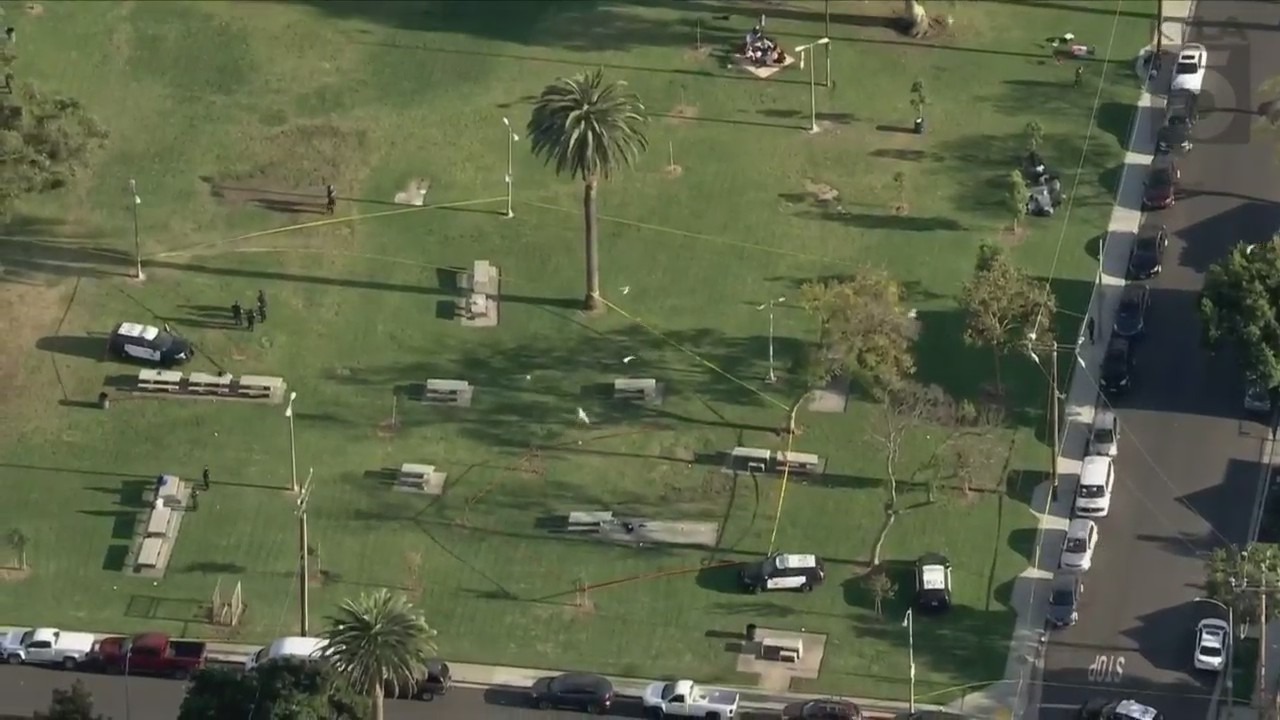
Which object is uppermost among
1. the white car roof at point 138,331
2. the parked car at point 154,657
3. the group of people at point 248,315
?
the group of people at point 248,315

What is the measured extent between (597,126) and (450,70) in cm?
2957

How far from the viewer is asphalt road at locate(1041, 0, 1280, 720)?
143m

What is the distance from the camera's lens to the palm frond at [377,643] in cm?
13088

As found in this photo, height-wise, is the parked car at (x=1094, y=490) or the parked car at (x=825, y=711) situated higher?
the parked car at (x=1094, y=490)

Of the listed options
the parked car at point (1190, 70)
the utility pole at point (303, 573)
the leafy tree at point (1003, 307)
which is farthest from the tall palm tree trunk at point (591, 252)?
the parked car at point (1190, 70)

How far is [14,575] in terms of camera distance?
149750mm

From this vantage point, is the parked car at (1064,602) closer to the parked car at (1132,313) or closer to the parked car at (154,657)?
the parked car at (1132,313)

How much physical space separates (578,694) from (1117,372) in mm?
38001

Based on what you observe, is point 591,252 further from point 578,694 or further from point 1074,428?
point 578,694

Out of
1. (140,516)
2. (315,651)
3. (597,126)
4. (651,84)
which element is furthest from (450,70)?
(315,651)

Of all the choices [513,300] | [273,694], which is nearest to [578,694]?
[273,694]

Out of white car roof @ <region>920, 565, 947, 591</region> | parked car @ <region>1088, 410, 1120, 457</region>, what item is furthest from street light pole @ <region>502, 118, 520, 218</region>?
white car roof @ <region>920, 565, 947, 591</region>

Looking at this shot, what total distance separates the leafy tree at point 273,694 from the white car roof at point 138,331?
33601 mm

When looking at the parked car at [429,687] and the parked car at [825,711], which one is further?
the parked car at [429,687]
